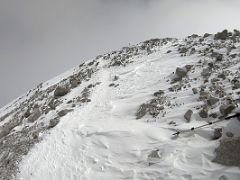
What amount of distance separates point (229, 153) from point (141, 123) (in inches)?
223

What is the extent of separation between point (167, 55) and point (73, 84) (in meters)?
7.26

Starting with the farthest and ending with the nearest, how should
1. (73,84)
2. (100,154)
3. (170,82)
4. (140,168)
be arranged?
(73,84) → (170,82) → (100,154) → (140,168)

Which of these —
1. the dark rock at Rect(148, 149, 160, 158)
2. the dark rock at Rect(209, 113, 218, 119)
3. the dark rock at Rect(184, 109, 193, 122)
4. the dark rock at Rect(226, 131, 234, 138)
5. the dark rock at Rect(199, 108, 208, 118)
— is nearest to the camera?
the dark rock at Rect(226, 131, 234, 138)

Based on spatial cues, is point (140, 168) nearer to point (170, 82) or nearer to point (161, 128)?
point (161, 128)

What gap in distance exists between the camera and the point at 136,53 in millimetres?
33062

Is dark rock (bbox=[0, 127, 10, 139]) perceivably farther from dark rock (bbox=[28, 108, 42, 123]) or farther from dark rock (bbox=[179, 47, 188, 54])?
dark rock (bbox=[179, 47, 188, 54])

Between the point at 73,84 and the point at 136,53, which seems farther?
the point at 136,53

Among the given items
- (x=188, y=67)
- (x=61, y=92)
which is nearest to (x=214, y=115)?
(x=188, y=67)

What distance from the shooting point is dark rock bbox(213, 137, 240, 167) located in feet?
44.0

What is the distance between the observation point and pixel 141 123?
729 inches

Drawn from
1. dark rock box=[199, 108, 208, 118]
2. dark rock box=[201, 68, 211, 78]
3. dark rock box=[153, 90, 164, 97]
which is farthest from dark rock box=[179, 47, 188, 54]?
dark rock box=[199, 108, 208, 118]

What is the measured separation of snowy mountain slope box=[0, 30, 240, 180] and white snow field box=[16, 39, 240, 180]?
37mm

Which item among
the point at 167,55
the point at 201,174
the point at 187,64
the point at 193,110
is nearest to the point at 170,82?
the point at 187,64

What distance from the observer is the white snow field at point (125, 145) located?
14.5 meters
